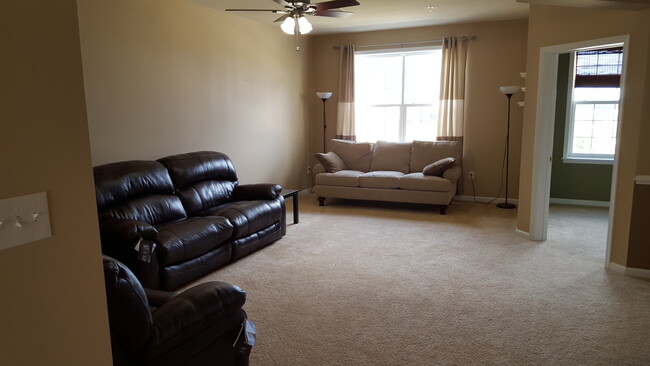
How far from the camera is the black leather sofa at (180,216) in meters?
3.14

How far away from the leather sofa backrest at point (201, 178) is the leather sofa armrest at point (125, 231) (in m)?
1.09

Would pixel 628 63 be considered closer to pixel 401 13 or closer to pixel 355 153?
pixel 401 13

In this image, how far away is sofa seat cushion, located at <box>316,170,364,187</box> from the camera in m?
6.31

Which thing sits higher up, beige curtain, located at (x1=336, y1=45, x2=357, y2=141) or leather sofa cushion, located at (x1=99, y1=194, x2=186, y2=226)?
beige curtain, located at (x1=336, y1=45, x2=357, y2=141)

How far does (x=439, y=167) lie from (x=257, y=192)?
2.66 meters

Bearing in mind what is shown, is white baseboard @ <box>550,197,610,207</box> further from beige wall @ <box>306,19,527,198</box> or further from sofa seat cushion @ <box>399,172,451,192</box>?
sofa seat cushion @ <box>399,172,451,192</box>

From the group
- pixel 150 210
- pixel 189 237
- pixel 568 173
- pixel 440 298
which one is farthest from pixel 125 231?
pixel 568 173

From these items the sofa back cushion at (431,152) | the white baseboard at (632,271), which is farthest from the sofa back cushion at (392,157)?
the white baseboard at (632,271)

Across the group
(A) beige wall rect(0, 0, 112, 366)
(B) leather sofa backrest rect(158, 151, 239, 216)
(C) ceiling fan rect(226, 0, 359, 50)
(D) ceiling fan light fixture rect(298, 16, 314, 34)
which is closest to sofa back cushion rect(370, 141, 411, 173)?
(B) leather sofa backrest rect(158, 151, 239, 216)

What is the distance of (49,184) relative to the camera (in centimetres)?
102

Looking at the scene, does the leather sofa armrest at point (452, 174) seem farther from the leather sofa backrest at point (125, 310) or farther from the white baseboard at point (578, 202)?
the leather sofa backrest at point (125, 310)

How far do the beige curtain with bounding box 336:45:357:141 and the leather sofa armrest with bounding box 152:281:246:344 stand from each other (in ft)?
18.6

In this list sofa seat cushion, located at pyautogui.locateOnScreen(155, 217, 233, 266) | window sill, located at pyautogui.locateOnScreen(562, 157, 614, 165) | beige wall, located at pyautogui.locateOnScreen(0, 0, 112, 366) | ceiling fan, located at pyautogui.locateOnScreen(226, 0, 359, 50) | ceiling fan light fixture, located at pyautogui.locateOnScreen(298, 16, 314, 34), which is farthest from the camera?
window sill, located at pyautogui.locateOnScreen(562, 157, 614, 165)

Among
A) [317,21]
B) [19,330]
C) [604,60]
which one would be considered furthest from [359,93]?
[19,330]
